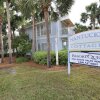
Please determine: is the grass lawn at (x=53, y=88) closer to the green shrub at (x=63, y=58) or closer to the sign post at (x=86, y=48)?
the sign post at (x=86, y=48)

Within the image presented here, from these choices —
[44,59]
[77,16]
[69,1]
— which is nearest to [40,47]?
[77,16]

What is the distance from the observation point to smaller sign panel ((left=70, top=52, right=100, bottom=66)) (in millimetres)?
7536

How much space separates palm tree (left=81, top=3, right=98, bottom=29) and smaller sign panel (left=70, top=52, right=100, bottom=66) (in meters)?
20.0

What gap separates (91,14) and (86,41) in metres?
21.4

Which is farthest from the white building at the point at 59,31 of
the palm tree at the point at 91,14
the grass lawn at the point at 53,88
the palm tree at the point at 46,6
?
the grass lawn at the point at 53,88

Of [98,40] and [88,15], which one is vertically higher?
[88,15]

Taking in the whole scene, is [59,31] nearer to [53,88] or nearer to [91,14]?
[91,14]

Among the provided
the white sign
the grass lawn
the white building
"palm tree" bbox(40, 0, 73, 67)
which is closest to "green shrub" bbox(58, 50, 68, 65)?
"palm tree" bbox(40, 0, 73, 67)

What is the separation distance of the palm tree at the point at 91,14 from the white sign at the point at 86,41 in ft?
65.0

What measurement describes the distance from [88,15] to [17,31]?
12461mm

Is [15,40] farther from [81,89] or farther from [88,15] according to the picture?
[81,89]

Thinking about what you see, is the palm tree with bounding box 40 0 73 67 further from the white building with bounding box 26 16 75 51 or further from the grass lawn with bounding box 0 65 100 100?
the white building with bounding box 26 16 75 51

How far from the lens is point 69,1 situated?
1438 cm

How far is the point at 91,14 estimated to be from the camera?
28391mm
